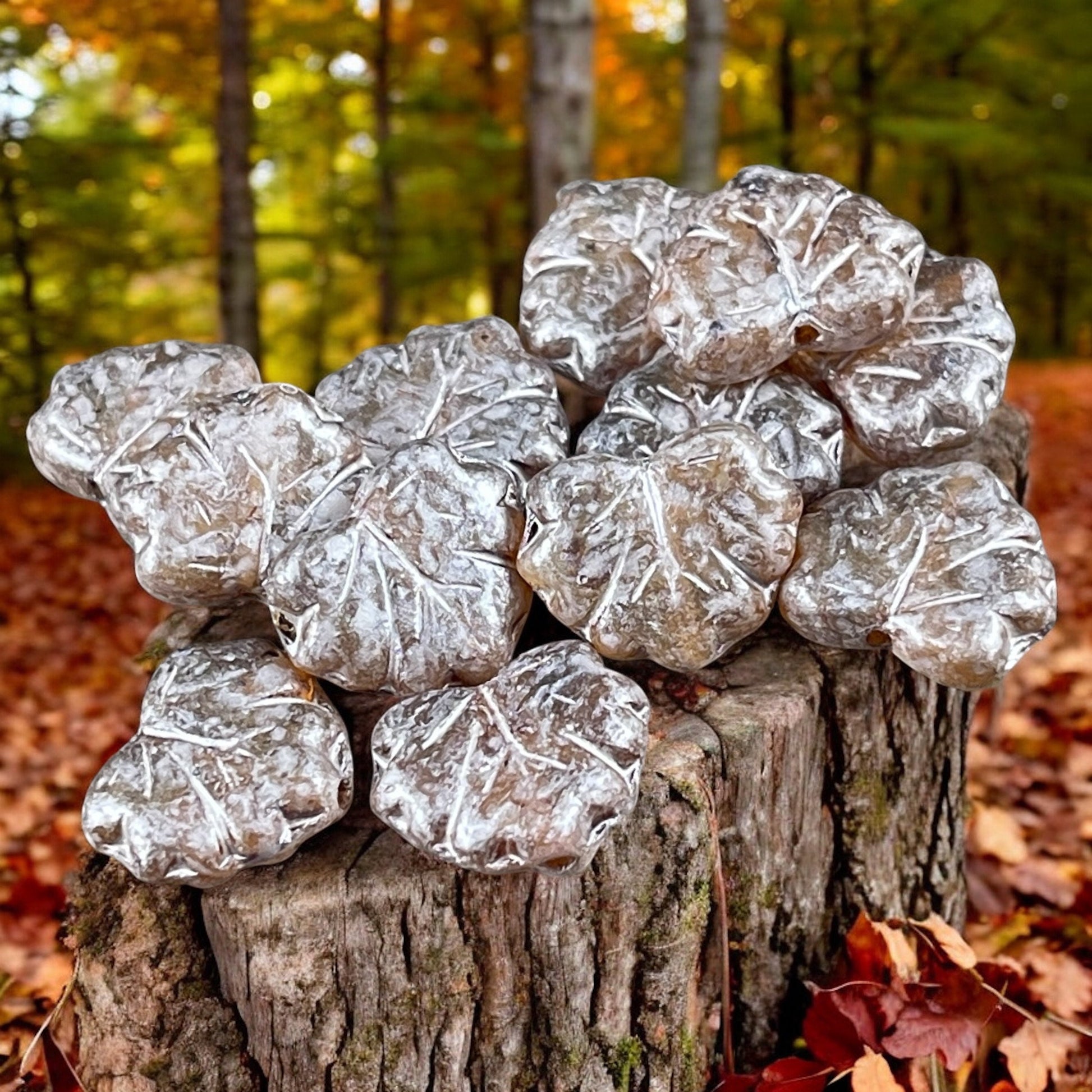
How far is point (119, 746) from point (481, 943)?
3.25 meters

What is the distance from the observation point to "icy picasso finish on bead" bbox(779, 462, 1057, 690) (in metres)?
1.73

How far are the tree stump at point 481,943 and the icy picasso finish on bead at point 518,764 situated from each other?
0.51 ft

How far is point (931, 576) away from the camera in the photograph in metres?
1.78

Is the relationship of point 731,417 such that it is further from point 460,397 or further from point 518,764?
point 518,764

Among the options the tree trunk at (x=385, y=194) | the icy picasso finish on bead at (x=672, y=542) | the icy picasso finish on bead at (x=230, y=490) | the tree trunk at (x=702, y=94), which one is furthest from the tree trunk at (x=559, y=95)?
the tree trunk at (x=385, y=194)

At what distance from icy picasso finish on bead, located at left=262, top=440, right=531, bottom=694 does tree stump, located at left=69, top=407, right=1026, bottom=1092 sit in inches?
11.1

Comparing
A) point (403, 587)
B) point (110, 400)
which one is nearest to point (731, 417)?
point (403, 587)

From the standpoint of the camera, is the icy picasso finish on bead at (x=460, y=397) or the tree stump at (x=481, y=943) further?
the icy picasso finish on bead at (x=460, y=397)

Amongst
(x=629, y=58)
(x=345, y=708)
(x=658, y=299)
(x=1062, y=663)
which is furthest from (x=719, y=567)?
(x=629, y=58)

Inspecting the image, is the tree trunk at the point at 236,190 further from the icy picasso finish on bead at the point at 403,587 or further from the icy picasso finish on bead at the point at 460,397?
the icy picasso finish on bead at the point at 403,587

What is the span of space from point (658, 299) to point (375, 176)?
10432mm

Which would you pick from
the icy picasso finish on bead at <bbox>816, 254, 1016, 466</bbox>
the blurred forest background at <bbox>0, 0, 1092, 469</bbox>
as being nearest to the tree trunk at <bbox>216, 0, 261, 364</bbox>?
the blurred forest background at <bbox>0, 0, 1092, 469</bbox>

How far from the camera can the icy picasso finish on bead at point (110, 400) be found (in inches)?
78.0

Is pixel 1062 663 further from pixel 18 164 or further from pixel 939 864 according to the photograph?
pixel 18 164
